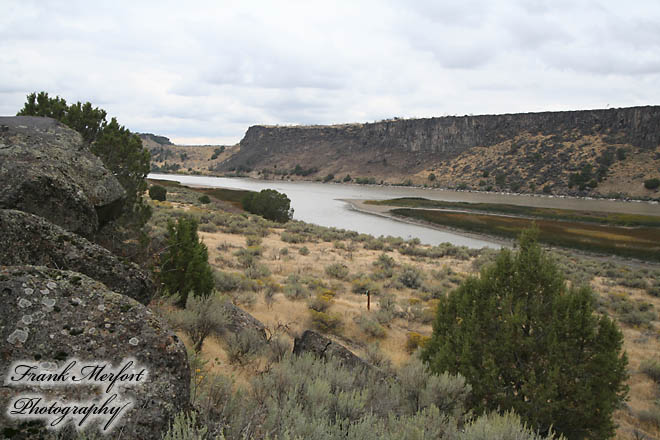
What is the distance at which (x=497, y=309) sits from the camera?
5.08 metres

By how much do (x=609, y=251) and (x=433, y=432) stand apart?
96.4ft

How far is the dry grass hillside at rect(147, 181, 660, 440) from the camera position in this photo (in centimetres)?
701

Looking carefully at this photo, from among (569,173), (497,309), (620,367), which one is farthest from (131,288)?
(569,173)

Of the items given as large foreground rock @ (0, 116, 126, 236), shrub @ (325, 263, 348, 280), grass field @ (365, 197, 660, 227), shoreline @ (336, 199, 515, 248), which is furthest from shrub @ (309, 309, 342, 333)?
grass field @ (365, 197, 660, 227)

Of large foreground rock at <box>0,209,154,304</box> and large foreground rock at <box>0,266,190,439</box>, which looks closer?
large foreground rock at <box>0,266,190,439</box>

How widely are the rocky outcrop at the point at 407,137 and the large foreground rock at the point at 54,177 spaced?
94.3 meters

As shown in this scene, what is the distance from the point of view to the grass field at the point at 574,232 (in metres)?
26.7

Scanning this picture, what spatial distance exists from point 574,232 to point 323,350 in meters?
35.2

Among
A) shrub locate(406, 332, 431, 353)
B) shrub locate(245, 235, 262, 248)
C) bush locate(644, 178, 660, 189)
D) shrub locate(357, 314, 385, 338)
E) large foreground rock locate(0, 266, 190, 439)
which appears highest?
bush locate(644, 178, 660, 189)

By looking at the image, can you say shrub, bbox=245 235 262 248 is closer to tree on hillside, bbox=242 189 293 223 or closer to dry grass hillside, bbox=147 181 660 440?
dry grass hillside, bbox=147 181 660 440

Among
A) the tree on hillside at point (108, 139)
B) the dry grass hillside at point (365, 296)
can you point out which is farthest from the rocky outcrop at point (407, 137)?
the tree on hillside at point (108, 139)

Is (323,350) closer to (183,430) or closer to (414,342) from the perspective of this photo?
(183,430)

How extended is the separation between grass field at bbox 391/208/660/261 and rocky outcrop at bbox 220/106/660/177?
5436 cm

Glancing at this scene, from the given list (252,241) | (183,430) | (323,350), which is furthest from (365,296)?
(183,430)
